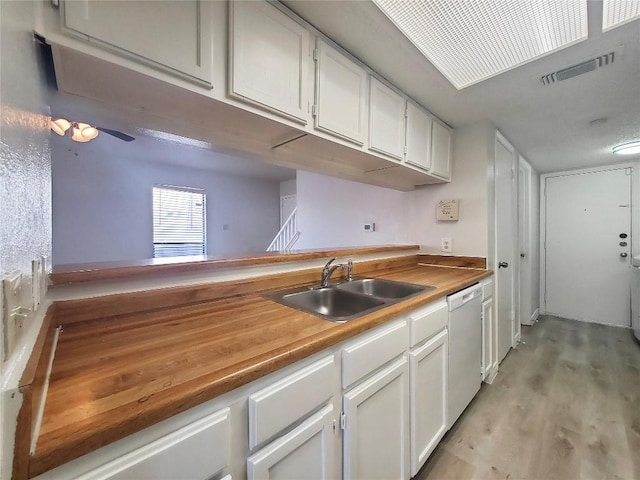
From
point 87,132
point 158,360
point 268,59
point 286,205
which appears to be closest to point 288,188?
point 286,205

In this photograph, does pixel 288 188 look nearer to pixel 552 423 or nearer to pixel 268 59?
pixel 268 59

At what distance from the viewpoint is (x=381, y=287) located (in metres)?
1.75

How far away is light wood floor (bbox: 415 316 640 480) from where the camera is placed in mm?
1370

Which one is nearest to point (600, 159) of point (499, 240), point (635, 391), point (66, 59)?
point (499, 240)

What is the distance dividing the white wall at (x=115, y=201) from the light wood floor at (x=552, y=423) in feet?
11.5

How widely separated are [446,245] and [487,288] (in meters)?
0.47

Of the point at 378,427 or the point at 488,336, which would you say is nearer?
the point at 378,427

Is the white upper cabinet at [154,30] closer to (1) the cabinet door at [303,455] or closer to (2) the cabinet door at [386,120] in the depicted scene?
(2) the cabinet door at [386,120]

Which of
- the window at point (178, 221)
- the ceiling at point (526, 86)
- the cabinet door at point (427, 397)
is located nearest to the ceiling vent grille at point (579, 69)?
the ceiling at point (526, 86)

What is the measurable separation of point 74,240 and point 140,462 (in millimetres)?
4839

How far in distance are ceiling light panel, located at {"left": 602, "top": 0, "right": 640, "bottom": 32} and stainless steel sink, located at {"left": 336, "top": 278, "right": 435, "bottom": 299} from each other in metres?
1.45

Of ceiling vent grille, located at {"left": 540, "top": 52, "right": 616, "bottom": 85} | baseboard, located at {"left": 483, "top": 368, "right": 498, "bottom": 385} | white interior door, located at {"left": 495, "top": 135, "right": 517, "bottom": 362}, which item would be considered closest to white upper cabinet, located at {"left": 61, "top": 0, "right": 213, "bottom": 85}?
ceiling vent grille, located at {"left": 540, "top": 52, "right": 616, "bottom": 85}

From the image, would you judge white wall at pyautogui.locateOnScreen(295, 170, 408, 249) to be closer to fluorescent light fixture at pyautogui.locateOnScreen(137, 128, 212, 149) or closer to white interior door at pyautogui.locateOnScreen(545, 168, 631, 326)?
fluorescent light fixture at pyautogui.locateOnScreen(137, 128, 212, 149)

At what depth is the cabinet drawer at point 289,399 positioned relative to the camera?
64 cm
